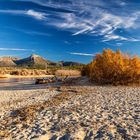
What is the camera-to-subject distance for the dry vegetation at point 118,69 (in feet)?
96.0

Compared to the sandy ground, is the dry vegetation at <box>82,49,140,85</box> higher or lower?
higher

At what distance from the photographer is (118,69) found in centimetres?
2959

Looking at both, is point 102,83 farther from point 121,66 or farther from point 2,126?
point 2,126

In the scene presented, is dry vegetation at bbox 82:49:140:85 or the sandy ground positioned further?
dry vegetation at bbox 82:49:140:85

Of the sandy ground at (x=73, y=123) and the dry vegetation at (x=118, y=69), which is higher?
the dry vegetation at (x=118, y=69)

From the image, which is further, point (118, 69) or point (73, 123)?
point (118, 69)

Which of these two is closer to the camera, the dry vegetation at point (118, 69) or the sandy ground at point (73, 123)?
the sandy ground at point (73, 123)

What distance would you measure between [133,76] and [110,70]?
262 centimetres

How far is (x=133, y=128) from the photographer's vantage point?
9648 millimetres

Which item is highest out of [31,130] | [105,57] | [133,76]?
[105,57]

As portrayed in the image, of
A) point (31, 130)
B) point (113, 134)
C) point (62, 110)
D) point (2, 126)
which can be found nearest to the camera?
point (113, 134)

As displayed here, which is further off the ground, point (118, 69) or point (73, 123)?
point (118, 69)

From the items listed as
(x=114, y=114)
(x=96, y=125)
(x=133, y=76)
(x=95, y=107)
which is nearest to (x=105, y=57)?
(x=133, y=76)

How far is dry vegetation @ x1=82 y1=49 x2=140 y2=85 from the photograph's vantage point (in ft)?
96.0
